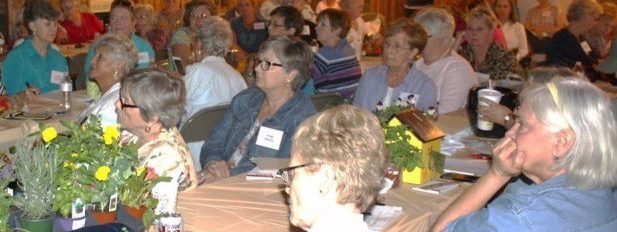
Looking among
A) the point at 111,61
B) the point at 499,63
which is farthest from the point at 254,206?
the point at 499,63

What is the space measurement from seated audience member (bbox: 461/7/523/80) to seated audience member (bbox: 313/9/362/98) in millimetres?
1002

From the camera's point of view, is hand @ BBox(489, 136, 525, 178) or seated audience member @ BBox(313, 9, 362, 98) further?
seated audience member @ BBox(313, 9, 362, 98)

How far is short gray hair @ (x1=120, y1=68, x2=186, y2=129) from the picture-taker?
131 inches

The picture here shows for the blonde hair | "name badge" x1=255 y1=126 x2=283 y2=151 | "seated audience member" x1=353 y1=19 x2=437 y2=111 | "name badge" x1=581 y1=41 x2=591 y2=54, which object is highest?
the blonde hair

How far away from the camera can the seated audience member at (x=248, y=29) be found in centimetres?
935

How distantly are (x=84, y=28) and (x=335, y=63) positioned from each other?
4.32 meters

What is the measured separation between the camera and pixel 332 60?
641 centimetres

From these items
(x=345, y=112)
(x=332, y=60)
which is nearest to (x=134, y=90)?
(x=345, y=112)

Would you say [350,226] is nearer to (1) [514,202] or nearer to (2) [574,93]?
(1) [514,202]

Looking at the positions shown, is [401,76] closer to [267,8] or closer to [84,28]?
[267,8]

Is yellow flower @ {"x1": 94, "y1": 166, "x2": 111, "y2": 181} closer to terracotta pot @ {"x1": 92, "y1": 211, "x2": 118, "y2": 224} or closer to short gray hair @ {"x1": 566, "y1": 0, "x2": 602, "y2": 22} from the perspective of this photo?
terracotta pot @ {"x1": 92, "y1": 211, "x2": 118, "y2": 224}

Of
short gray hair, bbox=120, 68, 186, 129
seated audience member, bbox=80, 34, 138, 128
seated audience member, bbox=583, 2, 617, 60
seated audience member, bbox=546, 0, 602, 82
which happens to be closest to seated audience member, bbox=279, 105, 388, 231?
short gray hair, bbox=120, 68, 186, 129

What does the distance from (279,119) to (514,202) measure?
190 cm

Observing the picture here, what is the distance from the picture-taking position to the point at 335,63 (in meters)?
6.40
